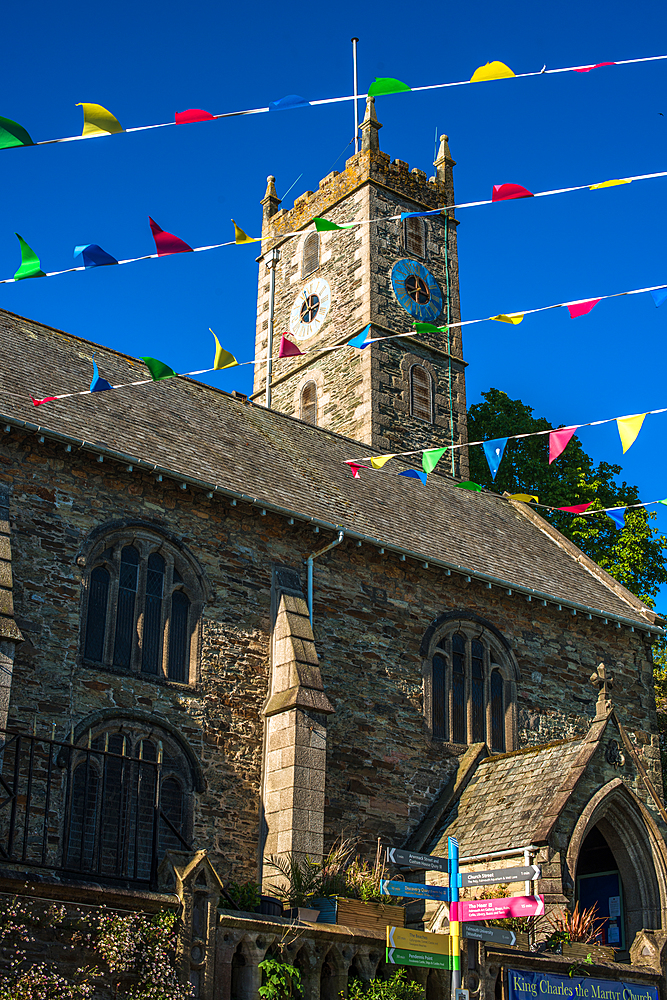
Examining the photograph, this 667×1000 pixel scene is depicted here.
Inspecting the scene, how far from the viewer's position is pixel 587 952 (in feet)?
50.4

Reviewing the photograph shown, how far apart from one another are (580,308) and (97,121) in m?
6.13

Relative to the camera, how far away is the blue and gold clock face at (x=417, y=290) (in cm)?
3303

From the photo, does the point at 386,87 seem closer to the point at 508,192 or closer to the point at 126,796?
the point at 508,192

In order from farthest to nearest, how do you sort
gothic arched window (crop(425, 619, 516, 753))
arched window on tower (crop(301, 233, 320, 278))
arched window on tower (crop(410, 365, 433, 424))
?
1. arched window on tower (crop(301, 233, 320, 278))
2. arched window on tower (crop(410, 365, 433, 424))
3. gothic arched window (crop(425, 619, 516, 753))

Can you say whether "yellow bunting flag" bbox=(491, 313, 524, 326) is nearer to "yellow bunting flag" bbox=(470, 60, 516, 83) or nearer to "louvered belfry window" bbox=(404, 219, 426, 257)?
"yellow bunting flag" bbox=(470, 60, 516, 83)

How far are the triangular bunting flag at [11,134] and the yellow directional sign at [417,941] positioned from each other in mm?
9122

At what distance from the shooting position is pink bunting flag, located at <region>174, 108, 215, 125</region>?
454 inches

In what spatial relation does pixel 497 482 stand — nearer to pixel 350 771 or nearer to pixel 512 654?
pixel 512 654

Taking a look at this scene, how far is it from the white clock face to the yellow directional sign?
77.4 feet

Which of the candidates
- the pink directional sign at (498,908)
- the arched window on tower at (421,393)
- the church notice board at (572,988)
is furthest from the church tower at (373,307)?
the pink directional sign at (498,908)

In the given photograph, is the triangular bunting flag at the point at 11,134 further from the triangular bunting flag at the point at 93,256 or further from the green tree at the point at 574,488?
the green tree at the point at 574,488

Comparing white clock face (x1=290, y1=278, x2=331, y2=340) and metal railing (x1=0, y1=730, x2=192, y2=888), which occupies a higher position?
white clock face (x1=290, y1=278, x2=331, y2=340)

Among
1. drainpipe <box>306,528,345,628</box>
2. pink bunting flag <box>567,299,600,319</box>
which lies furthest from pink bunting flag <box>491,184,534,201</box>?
drainpipe <box>306,528,345,628</box>

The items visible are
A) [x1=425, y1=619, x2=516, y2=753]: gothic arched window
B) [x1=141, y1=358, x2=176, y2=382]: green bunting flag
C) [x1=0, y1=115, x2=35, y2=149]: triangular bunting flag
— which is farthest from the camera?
[x1=425, y1=619, x2=516, y2=753]: gothic arched window
